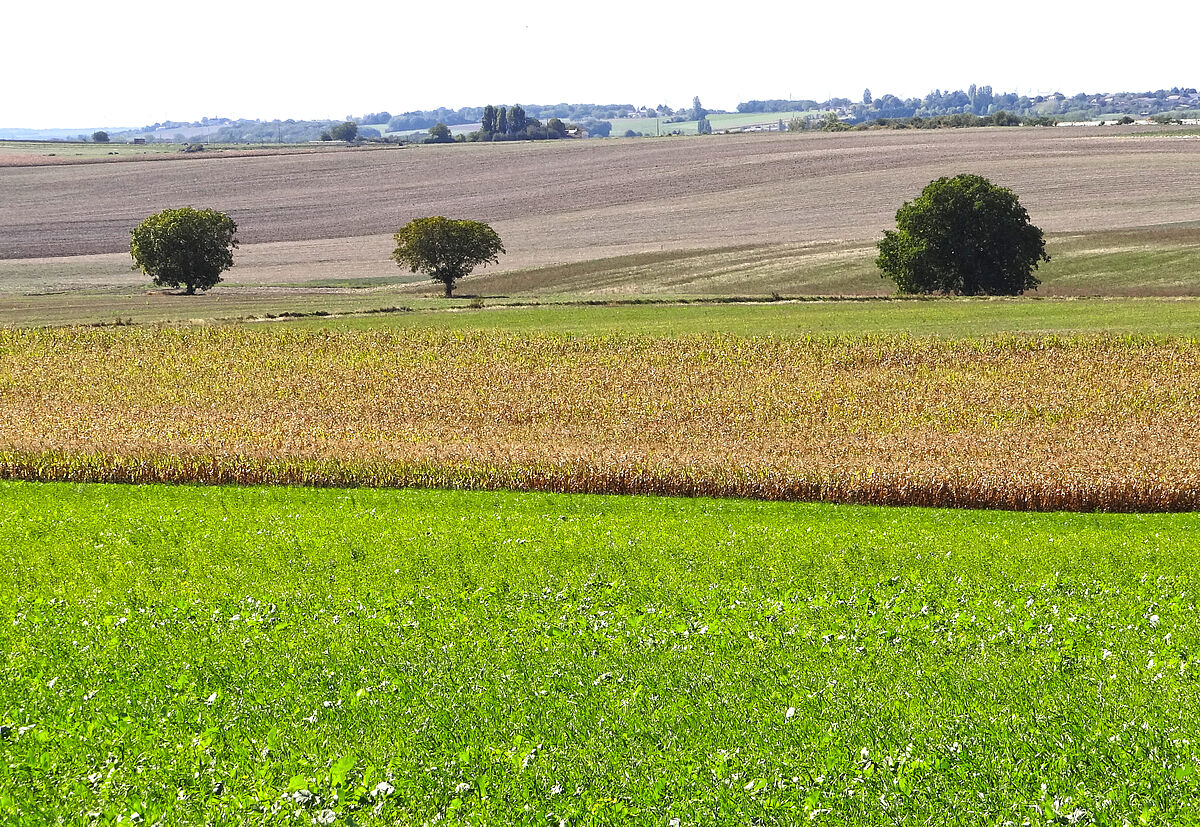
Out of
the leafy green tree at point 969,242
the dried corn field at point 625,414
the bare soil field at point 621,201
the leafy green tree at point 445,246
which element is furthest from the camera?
the bare soil field at point 621,201

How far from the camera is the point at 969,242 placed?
74.8m

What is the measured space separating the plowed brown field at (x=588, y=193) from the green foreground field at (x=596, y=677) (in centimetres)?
8282

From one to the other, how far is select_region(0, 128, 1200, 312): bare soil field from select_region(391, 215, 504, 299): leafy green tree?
456cm

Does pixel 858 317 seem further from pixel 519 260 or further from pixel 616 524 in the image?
pixel 519 260

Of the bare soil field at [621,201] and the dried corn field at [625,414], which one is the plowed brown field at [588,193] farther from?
the dried corn field at [625,414]

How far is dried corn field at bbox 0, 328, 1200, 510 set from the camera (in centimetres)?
2909

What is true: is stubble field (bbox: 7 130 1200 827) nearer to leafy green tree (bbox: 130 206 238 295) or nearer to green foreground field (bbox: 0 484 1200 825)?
green foreground field (bbox: 0 484 1200 825)

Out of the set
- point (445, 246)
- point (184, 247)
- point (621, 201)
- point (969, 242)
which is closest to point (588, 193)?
point (621, 201)

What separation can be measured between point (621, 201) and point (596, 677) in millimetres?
122759

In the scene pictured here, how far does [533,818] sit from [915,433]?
2540 cm

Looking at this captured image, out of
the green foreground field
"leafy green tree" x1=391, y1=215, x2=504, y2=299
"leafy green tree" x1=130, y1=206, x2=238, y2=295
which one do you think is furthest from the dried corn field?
"leafy green tree" x1=130, y1=206, x2=238, y2=295

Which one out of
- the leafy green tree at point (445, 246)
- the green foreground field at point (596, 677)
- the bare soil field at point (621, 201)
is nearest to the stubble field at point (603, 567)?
the green foreground field at point (596, 677)

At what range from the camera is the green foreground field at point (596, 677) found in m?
10.5

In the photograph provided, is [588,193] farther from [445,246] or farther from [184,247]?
[184,247]
